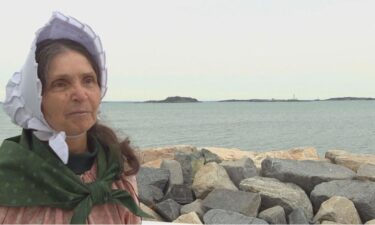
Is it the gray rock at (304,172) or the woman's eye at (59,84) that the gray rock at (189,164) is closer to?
the gray rock at (304,172)

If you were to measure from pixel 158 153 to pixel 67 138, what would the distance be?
721 cm

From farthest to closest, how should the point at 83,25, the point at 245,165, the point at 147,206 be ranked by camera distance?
1. the point at 245,165
2. the point at 147,206
3. the point at 83,25

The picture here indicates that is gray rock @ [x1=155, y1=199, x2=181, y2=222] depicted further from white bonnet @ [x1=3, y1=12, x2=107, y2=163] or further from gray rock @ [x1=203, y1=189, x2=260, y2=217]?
white bonnet @ [x1=3, y1=12, x2=107, y2=163]

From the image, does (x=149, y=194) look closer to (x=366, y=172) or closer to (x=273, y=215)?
(x=273, y=215)

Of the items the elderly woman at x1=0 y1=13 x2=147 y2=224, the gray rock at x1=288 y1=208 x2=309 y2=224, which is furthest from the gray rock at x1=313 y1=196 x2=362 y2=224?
the elderly woman at x1=0 y1=13 x2=147 y2=224

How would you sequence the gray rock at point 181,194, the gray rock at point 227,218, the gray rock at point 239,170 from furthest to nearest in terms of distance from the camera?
the gray rock at point 239,170
the gray rock at point 181,194
the gray rock at point 227,218

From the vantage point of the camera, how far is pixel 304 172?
257 inches

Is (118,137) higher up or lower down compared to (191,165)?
higher up

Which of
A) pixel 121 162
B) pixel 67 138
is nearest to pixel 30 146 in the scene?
pixel 67 138

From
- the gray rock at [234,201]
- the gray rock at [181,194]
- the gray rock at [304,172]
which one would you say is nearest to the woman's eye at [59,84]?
the gray rock at [234,201]

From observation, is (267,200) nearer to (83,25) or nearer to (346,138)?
(83,25)

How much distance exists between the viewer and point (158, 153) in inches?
339

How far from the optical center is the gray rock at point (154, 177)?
20.5 ft

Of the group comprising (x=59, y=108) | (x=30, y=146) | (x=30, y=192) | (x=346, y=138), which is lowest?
(x=346, y=138)
